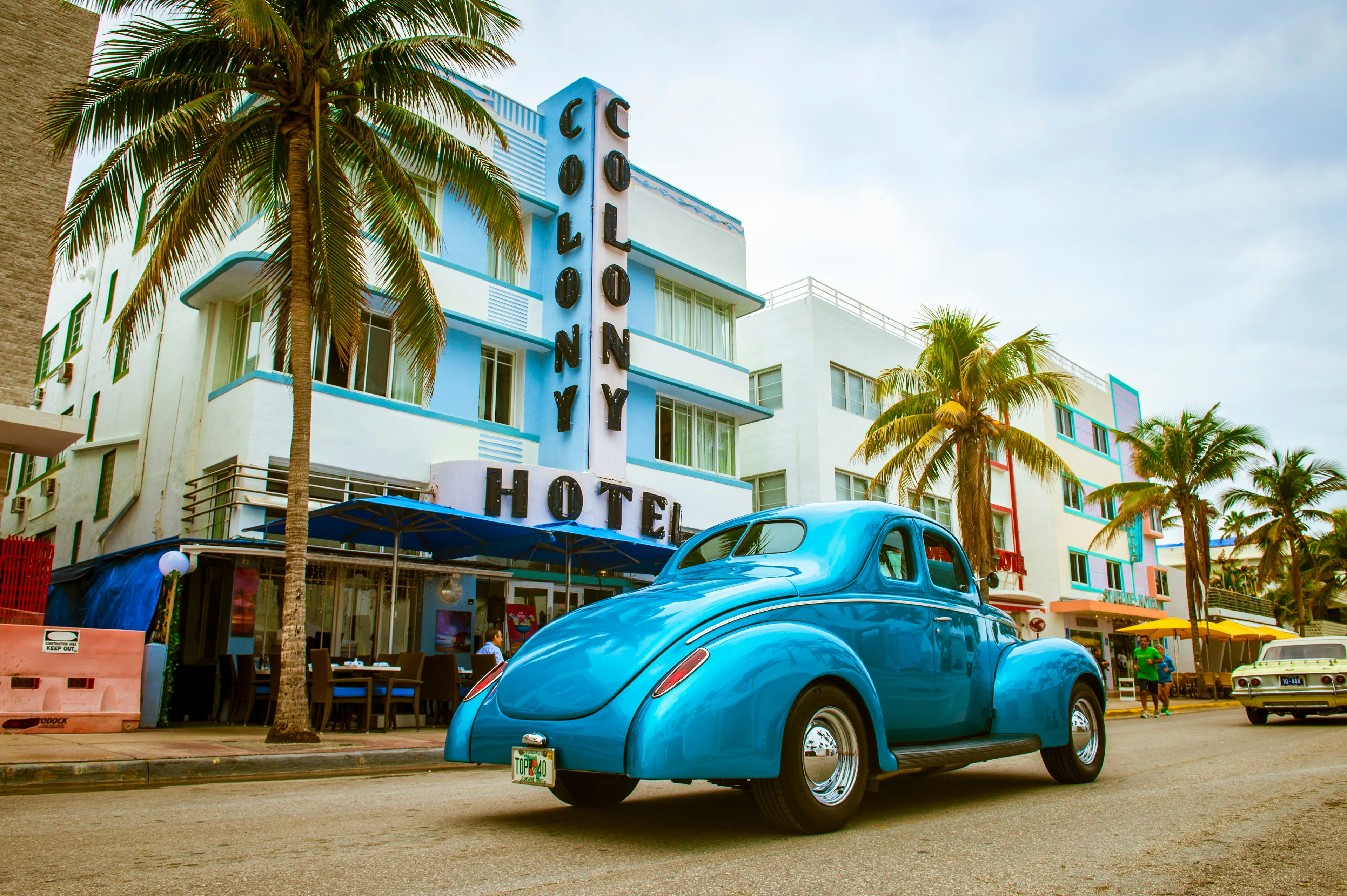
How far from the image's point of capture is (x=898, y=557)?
597 cm

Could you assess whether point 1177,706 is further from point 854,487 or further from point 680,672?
point 680,672

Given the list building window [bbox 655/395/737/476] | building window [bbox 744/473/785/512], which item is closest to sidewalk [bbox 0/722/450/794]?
building window [bbox 655/395/737/476]

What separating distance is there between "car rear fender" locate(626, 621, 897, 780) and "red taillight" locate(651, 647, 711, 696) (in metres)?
0.02

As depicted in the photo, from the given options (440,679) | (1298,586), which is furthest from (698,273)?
(1298,586)

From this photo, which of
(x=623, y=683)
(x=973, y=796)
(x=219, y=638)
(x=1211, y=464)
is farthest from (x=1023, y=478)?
(x=623, y=683)

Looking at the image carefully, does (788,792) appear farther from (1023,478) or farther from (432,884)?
(1023,478)

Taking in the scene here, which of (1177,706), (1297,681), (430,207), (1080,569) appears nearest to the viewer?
(1297,681)

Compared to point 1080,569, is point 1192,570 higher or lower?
lower

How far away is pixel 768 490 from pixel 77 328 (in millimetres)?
18496

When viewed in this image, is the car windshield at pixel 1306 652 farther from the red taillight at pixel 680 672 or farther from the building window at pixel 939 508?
the red taillight at pixel 680 672

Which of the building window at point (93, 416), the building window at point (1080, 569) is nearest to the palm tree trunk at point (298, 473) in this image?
the building window at point (93, 416)

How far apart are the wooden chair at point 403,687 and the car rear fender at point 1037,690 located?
8006 millimetres

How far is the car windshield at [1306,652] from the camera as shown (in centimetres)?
1577

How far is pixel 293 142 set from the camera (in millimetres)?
11258
